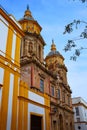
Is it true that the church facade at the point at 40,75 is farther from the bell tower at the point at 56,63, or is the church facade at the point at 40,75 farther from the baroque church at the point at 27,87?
the bell tower at the point at 56,63

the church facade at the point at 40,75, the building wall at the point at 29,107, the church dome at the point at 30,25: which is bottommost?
the building wall at the point at 29,107

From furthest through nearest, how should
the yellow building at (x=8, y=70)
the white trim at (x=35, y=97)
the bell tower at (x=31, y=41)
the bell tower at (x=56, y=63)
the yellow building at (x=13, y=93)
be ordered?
the bell tower at (x=56, y=63), the bell tower at (x=31, y=41), the white trim at (x=35, y=97), the yellow building at (x=13, y=93), the yellow building at (x=8, y=70)

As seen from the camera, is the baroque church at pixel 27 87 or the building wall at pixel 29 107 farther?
the building wall at pixel 29 107

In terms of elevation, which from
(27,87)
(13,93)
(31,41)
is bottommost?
(13,93)

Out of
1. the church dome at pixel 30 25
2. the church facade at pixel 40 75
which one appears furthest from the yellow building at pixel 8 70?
the church dome at pixel 30 25

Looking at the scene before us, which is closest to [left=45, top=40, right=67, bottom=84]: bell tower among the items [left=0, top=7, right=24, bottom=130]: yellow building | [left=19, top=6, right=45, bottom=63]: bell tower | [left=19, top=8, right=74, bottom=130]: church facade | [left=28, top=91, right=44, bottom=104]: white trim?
[left=19, top=8, right=74, bottom=130]: church facade

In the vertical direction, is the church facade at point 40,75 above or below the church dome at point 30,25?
below

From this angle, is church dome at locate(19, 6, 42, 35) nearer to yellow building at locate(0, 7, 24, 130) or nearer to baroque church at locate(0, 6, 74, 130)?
baroque church at locate(0, 6, 74, 130)

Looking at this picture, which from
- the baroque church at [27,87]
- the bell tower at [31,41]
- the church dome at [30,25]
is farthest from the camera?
the church dome at [30,25]

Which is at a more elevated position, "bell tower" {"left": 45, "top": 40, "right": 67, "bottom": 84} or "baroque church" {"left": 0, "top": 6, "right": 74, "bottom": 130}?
"bell tower" {"left": 45, "top": 40, "right": 67, "bottom": 84}

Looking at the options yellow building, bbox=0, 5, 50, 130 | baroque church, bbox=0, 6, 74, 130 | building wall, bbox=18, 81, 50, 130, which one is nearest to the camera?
yellow building, bbox=0, 5, 50, 130

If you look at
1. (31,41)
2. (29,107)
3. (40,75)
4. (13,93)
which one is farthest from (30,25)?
(13,93)

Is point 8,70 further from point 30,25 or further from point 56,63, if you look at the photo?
point 56,63

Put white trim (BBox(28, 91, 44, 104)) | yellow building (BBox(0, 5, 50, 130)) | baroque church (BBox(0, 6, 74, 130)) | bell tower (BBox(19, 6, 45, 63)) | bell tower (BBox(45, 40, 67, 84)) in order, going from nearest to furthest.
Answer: yellow building (BBox(0, 5, 50, 130)), baroque church (BBox(0, 6, 74, 130)), white trim (BBox(28, 91, 44, 104)), bell tower (BBox(19, 6, 45, 63)), bell tower (BBox(45, 40, 67, 84))
